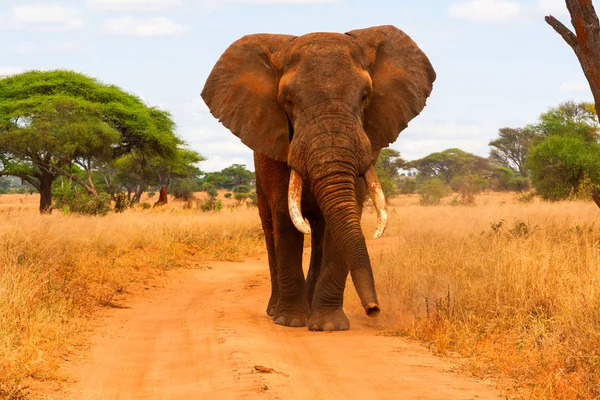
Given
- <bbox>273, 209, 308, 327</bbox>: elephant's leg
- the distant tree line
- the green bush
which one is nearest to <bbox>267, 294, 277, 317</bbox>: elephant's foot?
<bbox>273, 209, 308, 327</bbox>: elephant's leg

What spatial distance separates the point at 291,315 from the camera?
27.6ft

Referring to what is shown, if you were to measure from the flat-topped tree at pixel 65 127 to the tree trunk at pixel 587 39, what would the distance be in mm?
21744

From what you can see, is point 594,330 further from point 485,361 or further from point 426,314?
point 426,314

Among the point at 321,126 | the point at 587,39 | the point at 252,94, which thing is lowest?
the point at 321,126

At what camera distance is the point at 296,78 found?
745 centimetres

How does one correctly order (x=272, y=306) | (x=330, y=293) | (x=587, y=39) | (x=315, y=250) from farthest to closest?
(x=272, y=306), (x=315, y=250), (x=330, y=293), (x=587, y=39)

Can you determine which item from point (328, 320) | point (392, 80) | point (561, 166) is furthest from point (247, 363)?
point (561, 166)

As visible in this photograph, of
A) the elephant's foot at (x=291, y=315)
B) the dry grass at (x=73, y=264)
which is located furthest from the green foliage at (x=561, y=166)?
the elephant's foot at (x=291, y=315)

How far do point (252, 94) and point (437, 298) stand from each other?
267 centimetres

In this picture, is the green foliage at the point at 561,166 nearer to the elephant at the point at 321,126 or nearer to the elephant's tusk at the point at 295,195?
the elephant at the point at 321,126

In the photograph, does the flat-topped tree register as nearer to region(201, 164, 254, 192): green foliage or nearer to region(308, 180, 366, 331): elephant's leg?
region(308, 180, 366, 331): elephant's leg

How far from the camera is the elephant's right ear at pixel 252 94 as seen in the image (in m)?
7.91

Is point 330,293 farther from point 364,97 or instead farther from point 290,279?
point 364,97

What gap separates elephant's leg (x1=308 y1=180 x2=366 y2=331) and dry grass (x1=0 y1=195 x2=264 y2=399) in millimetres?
2193
